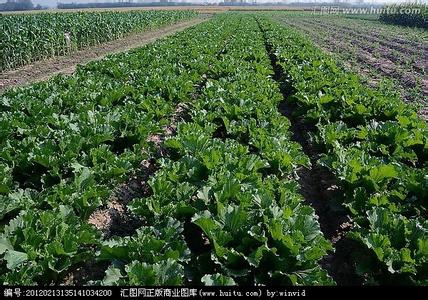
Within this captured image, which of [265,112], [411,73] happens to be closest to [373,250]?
[265,112]

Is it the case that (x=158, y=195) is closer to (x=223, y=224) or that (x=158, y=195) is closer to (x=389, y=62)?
(x=223, y=224)

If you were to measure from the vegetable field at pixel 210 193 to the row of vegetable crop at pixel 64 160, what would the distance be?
2cm

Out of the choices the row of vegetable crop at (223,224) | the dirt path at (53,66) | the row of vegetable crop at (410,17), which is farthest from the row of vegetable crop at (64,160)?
the row of vegetable crop at (410,17)

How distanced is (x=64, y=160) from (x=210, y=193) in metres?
2.40

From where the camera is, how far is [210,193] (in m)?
4.87

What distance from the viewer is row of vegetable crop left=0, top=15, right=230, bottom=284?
13.2 ft

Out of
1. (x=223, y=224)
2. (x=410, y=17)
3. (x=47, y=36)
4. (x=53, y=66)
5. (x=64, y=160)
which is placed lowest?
(x=410, y=17)

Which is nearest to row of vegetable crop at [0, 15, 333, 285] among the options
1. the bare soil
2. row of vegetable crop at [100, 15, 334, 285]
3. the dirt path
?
row of vegetable crop at [100, 15, 334, 285]

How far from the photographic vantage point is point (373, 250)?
4.11 metres

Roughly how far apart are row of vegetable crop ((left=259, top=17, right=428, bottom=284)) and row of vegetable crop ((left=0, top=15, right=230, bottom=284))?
264 cm

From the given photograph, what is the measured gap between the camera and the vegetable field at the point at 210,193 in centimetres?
392

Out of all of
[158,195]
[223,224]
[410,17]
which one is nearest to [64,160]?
[158,195]

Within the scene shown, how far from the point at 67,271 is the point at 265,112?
533 cm

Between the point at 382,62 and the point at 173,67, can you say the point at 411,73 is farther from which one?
the point at 173,67
